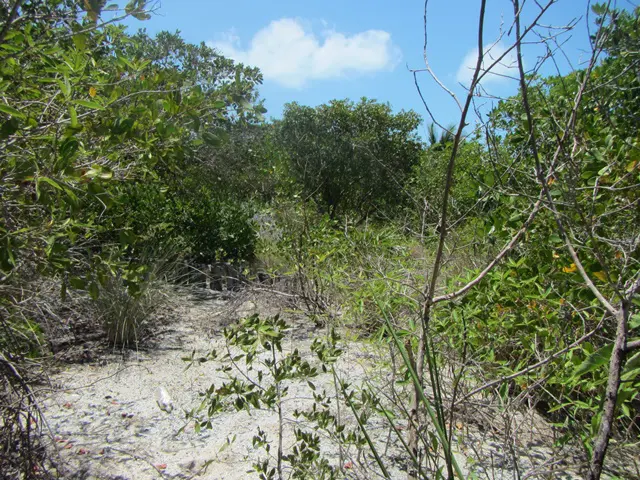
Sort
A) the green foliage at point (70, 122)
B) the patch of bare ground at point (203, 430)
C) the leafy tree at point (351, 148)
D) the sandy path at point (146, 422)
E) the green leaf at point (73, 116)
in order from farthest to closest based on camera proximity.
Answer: the leafy tree at point (351, 148)
the sandy path at point (146, 422)
the patch of bare ground at point (203, 430)
the green foliage at point (70, 122)
the green leaf at point (73, 116)

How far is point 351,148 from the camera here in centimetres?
1410

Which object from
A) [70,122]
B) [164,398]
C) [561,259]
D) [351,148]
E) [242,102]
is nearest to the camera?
[70,122]

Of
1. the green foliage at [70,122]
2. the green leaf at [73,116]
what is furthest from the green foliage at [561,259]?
the green leaf at [73,116]

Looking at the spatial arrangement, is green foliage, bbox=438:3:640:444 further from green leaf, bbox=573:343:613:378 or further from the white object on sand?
the white object on sand

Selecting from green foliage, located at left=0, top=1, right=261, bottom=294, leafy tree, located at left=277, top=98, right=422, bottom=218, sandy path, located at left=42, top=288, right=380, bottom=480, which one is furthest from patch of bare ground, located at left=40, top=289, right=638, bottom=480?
leafy tree, located at left=277, top=98, right=422, bottom=218

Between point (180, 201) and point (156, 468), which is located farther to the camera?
point (180, 201)

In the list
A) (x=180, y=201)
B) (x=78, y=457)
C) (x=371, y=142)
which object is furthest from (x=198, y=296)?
(x=371, y=142)

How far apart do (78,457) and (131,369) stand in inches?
57.0

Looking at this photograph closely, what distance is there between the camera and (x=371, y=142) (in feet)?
47.3

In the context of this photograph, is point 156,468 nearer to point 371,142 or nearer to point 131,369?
point 131,369

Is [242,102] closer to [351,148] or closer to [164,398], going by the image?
[164,398]

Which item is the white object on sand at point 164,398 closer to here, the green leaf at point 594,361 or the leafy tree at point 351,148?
the green leaf at point 594,361

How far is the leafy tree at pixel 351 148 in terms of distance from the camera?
1398 centimetres

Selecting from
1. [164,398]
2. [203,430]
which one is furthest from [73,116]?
[164,398]
